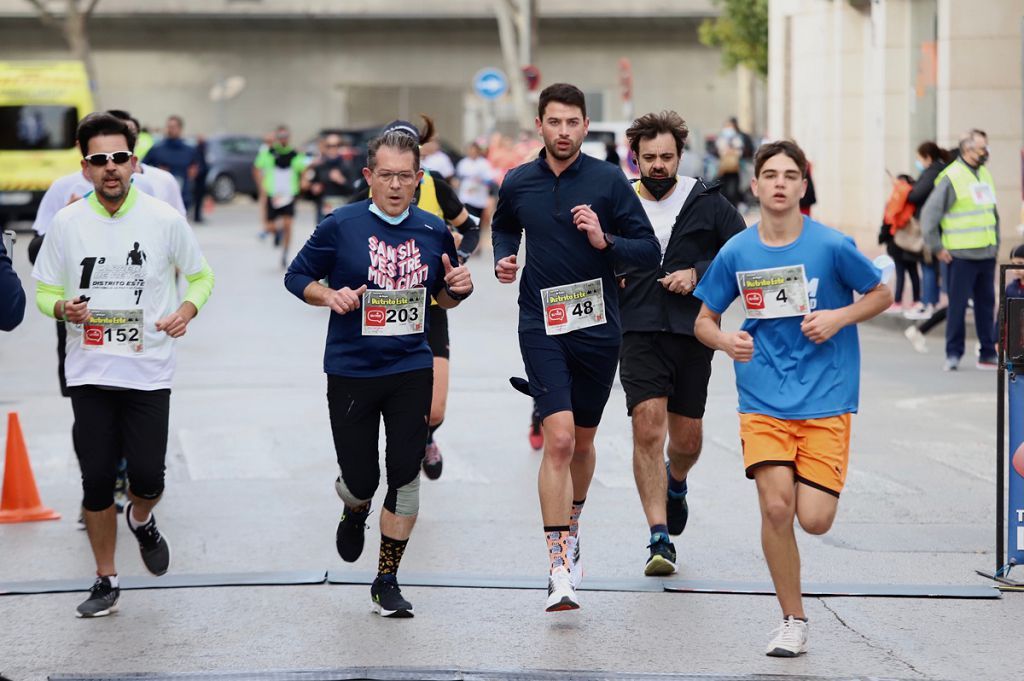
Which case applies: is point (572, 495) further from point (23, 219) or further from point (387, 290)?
point (23, 219)

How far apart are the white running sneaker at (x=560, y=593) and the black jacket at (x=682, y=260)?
1439 millimetres

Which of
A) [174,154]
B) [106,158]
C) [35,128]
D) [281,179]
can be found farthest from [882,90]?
[106,158]

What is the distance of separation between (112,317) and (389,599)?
153 cm

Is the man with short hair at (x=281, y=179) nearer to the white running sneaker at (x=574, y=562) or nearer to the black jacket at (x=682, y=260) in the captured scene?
the black jacket at (x=682, y=260)

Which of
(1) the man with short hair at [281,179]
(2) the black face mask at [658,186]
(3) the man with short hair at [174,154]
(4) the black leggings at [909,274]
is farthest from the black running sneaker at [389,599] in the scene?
(3) the man with short hair at [174,154]

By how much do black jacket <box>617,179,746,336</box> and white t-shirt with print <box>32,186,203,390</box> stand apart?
2.05 metres

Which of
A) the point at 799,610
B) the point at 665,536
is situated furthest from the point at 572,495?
the point at 799,610

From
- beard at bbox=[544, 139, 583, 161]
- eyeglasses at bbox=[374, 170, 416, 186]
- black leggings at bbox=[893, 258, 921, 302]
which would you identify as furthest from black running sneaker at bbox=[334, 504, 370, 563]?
black leggings at bbox=[893, 258, 921, 302]

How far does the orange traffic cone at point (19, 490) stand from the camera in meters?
9.45

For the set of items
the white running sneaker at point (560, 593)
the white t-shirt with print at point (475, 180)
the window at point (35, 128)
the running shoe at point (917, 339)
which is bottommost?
the white running sneaker at point (560, 593)

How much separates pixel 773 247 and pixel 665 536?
1776mm

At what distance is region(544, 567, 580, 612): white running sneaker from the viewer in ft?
22.6

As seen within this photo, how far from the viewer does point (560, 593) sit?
6.90 metres

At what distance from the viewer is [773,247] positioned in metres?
6.60
